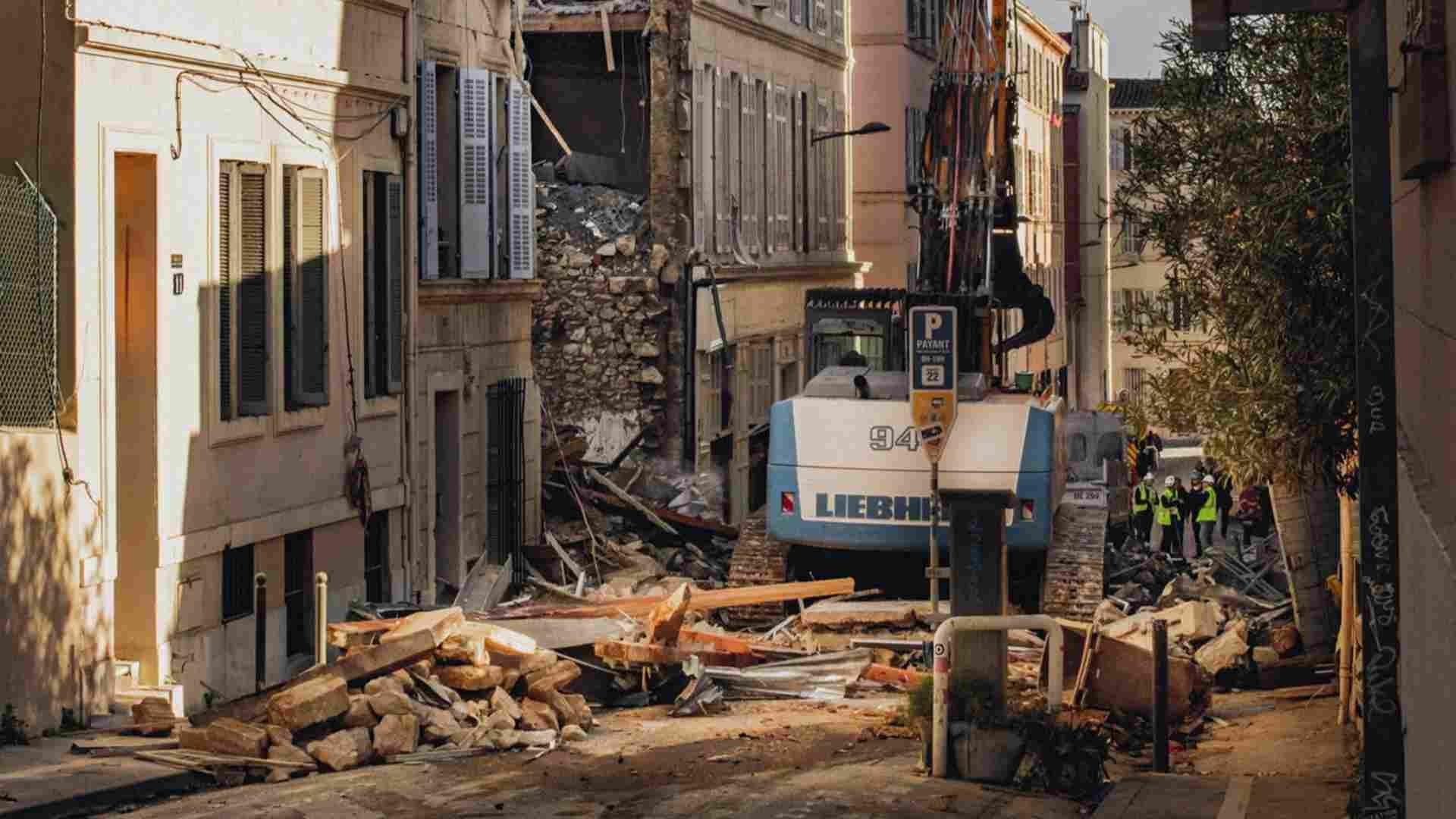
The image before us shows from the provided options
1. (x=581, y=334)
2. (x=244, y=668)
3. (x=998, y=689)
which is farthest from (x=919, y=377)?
(x=581, y=334)

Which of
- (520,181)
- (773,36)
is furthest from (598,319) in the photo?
(773,36)

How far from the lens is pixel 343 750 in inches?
645

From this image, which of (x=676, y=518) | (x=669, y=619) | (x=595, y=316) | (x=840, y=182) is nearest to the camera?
(x=669, y=619)

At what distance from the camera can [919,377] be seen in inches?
932

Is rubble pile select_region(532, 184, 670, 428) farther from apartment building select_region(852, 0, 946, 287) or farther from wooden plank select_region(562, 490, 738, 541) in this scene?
apartment building select_region(852, 0, 946, 287)

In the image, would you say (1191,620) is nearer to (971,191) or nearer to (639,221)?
(971,191)

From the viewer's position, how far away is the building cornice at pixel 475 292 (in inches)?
997

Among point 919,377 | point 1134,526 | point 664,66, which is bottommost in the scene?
point 1134,526

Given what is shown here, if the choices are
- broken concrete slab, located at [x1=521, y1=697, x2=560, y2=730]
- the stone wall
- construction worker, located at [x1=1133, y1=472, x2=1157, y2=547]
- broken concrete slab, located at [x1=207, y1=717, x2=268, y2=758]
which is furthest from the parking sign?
construction worker, located at [x1=1133, y1=472, x2=1157, y2=547]

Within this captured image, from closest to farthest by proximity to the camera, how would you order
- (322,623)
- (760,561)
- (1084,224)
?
(322,623), (760,561), (1084,224)

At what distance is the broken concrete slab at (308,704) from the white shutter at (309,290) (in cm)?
565

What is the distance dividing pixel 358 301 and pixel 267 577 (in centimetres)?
326

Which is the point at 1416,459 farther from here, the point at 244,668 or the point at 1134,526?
the point at 1134,526

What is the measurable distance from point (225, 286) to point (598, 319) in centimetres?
1387
